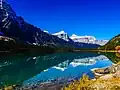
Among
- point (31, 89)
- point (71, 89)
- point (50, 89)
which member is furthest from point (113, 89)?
point (31, 89)

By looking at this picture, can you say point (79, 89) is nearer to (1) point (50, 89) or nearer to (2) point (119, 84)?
(2) point (119, 84)

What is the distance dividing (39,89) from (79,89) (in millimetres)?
18131

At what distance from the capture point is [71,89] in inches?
757

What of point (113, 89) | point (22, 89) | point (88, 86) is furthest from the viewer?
point (22, 89)

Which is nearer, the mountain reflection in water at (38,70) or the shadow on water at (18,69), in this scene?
the shadow on water at (18,69)

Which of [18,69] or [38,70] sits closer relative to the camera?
[38,70]

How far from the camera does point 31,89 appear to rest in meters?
35.8

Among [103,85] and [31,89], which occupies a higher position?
[103,85]

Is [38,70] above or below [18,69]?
below

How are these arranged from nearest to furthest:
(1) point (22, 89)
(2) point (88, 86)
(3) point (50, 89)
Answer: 1. (2) point (88, 86)
2. (3) point (50, 89)
3. (1) point (22, 89)

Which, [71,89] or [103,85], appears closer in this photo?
[103,85]

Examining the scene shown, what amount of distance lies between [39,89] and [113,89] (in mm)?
20362

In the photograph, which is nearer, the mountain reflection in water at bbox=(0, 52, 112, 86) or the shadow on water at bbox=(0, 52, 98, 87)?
the shadow on water at bbox=(0, 52, 98, 87)

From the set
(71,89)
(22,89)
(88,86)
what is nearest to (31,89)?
(22,89)
